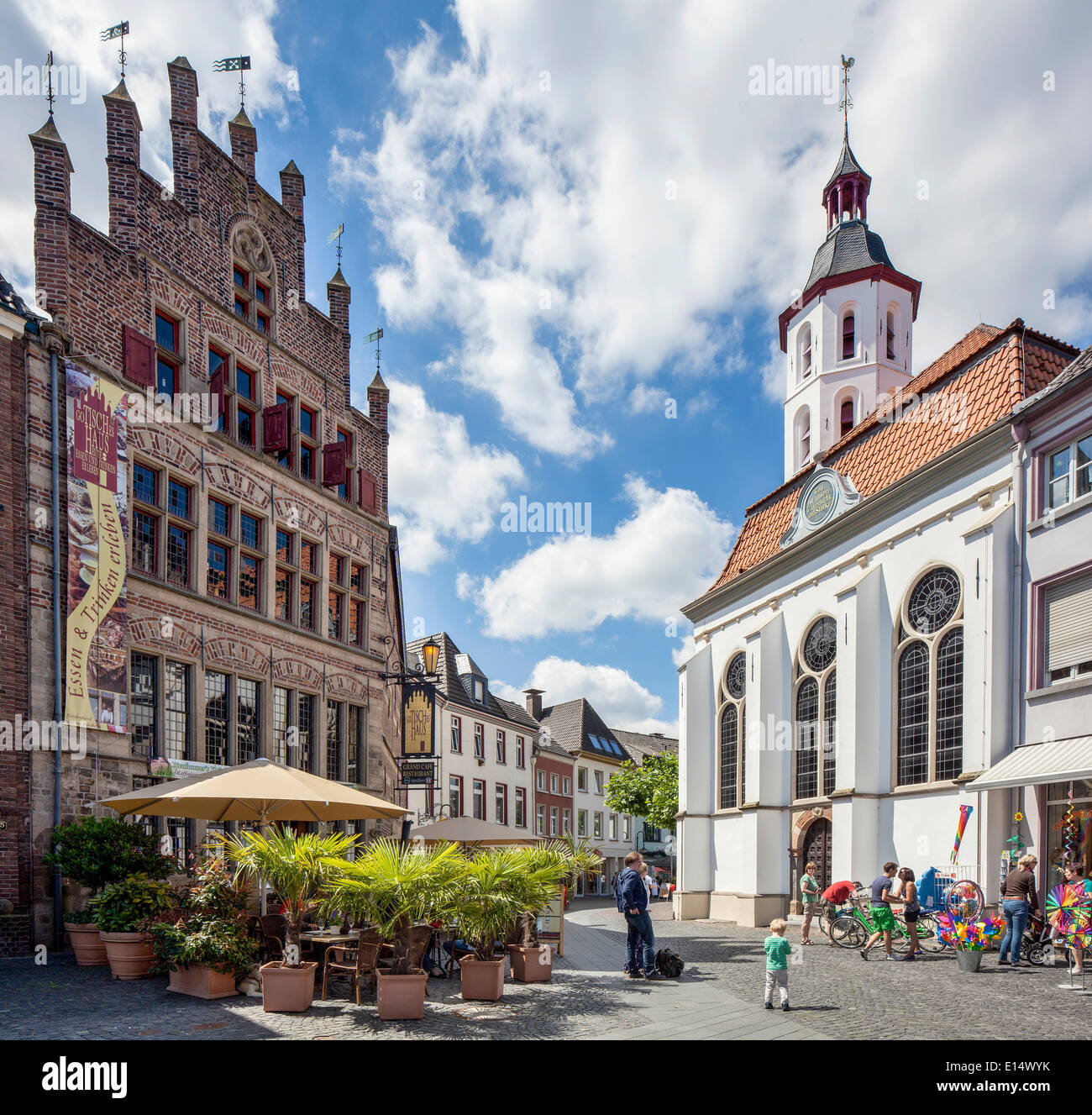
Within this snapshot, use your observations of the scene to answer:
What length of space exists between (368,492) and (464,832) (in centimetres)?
1194

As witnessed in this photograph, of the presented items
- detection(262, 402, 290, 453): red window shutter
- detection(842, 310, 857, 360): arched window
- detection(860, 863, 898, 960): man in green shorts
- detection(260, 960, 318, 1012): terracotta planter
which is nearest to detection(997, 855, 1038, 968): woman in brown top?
detection(860, 863, 898, 960): man in green shorts

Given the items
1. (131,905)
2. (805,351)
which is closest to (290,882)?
(131,905)

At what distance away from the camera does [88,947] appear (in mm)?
13406

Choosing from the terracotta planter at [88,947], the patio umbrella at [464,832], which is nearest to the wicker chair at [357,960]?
the terracotta planter at [88,947]

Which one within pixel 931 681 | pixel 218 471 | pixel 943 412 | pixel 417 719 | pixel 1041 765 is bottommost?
pixel 417 719

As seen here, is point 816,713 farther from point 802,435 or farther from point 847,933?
point 802,435

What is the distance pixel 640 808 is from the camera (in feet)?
161

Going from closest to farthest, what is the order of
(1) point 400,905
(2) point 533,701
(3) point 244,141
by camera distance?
(1) point 400,905 < (3) point 244,141 < (2) point 533,701

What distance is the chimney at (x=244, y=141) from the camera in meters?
22.9

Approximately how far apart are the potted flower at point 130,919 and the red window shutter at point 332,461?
13.6 m

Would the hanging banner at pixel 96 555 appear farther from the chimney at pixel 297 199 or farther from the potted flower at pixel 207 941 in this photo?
the chimney at pixel 297 199

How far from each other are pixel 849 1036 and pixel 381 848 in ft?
17.0
